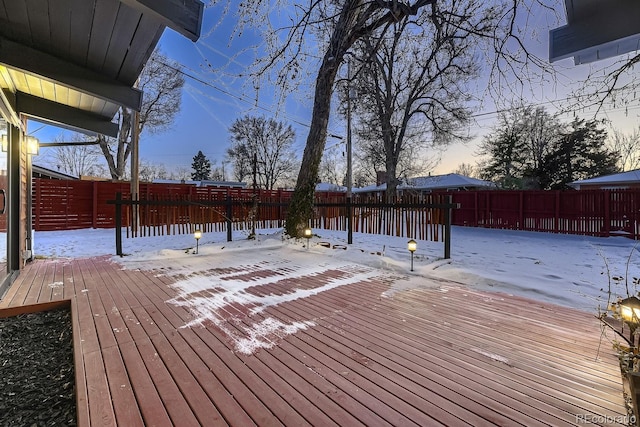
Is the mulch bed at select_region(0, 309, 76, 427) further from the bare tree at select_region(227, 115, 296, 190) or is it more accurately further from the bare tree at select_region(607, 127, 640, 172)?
the bare tree at select_region(607, 127, 640, 172)

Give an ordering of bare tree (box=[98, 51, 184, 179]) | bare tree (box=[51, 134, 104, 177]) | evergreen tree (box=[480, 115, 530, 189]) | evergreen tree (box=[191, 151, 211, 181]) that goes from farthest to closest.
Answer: evergreen tree (box=[191, 151, 211, 181])
bare tree (box=[51, 134, 104, 177])
evergreen tree (box=[480, 115, 530, 189])
bare tree (box=[98, 51, 184, 179])

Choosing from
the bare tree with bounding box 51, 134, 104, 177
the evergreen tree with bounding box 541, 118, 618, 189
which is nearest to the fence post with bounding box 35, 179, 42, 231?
the evergreen tree with bounding box 541, 118, 618, 189

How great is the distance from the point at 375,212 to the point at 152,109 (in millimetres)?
13484

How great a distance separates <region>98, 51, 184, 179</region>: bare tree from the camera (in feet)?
45.5

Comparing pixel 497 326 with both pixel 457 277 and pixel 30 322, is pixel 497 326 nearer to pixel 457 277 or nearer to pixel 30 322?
pixel 457 277

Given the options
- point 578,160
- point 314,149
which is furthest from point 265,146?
point 578,160

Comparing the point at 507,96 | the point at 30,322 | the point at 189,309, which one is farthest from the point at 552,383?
the point at 507,96

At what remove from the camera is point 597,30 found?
79.2 inches

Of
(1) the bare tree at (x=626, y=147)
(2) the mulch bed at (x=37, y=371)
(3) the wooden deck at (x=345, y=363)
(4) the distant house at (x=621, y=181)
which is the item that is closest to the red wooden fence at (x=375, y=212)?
(3) the wooden deck at (x=345, y=363)

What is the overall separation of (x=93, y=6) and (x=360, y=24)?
5.09 m

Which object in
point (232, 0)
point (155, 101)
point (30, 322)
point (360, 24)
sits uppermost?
point (155, 101)

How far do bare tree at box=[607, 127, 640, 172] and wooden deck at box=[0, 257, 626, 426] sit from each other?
23426 millimetres

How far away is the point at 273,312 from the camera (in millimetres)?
2586

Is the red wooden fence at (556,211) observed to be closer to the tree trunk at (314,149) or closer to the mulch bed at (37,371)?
the tree trunk at (314,149)
